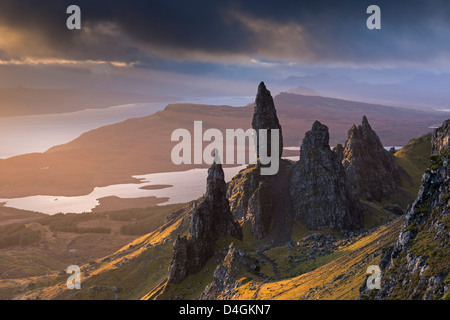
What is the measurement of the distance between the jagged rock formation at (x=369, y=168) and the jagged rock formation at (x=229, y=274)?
A: 4338 inches

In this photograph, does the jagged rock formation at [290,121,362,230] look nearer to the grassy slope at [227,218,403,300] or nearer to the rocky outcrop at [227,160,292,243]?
the rocky outcrop at [227,160,292,243]

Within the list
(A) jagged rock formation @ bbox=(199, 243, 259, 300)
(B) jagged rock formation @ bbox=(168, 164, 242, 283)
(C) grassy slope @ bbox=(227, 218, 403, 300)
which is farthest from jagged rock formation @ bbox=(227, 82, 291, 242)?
(C) grassy slope @ bbox=(227, 218, 403, 300)

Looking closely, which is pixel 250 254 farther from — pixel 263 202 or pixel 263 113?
pixel 263 113

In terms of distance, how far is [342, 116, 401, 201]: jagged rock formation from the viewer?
7254 inches

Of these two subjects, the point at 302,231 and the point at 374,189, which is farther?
the point at 374,189

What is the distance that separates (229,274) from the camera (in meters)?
83.1

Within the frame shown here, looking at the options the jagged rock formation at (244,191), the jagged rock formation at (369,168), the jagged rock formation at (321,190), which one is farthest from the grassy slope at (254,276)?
the jagged rock formation at (244,191)

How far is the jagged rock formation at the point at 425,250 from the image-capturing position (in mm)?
37469

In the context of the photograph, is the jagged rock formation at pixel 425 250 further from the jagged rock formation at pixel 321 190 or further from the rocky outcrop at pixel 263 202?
the jagged rock formation at pixel 321 190

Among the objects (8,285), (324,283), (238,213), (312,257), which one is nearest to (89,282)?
(8,285)

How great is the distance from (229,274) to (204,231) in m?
26.6
